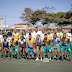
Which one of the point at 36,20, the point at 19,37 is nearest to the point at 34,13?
the point at 36,20

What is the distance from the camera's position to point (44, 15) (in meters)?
40.8

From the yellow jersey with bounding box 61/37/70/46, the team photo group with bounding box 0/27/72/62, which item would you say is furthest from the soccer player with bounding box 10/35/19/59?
the yellow jersey with bounding box 61/37/70/46

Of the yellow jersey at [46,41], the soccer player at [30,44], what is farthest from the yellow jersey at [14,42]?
the yellow jersey at [46,41]

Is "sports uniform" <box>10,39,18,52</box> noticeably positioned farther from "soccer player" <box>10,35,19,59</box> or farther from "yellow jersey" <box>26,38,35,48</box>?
"yellow jersey" <box>26,38,35,48</box>

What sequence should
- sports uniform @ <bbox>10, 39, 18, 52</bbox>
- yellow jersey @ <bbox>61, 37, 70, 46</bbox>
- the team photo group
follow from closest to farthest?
yellow jersey @ <bbox>61, 37, 70, 46</bbox> < the team photo group < sports uniform @ <bbox>10, 39, 18, 52</bbox>

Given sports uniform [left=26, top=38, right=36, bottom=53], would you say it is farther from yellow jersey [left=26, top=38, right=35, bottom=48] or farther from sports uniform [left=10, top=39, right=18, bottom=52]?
sports uniform [left=10, top=39, right=18, bottom=52]

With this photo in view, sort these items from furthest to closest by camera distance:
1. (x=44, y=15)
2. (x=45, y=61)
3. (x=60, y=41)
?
(x=44, y=15)
(x=60, y=41)
(x=45, y=61)

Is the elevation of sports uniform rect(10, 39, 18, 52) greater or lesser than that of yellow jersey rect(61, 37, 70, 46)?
lesser

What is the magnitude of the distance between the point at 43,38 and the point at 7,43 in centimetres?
198

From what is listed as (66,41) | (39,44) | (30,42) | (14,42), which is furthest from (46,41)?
(14,42)

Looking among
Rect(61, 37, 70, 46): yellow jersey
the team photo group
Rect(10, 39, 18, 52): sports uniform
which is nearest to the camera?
Rect(61, 37, 70, 46): yellow jersey

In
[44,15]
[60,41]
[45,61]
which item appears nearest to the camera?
[45,61]

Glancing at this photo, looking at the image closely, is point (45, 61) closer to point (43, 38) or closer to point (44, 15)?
point (43, 38)

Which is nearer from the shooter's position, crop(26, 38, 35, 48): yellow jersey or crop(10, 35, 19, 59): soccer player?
crop(26, 38, 35, 48): yellow jersey
